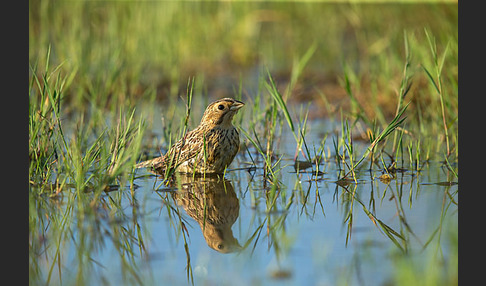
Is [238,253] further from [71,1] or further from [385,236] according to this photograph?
[71,1]

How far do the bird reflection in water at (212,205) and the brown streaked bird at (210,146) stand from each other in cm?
13

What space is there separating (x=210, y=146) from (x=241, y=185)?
600 millimetres

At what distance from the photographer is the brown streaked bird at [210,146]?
696 cm

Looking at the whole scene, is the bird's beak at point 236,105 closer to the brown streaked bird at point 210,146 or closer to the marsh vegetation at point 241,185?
the brown streaked bird at point 210,146

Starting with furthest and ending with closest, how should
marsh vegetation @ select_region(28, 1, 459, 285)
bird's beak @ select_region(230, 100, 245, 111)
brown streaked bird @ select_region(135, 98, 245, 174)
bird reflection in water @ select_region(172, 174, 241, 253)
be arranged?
bird's beak @ select_region(230, 100, 245, 111), brown streaked bird @ select_region(135, 98, 245, 174), bird reflection in water @ select_region(172, 174, 241, 253), marsh vegetation @ select_region(28, 1, 459, 285)

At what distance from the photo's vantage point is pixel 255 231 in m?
5.22

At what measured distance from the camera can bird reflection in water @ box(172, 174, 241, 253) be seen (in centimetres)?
507

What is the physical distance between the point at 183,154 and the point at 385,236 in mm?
2588

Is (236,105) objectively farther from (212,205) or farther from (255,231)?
(255,231)

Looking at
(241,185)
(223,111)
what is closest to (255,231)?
(241,185)

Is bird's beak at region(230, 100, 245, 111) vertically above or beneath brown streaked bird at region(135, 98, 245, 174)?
above

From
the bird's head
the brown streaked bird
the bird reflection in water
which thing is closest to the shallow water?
the bird reflection in water

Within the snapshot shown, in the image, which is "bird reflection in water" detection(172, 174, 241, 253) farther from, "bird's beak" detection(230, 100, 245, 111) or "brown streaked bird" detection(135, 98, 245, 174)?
"bird's beak" detection(230, 100, 245, 111)
